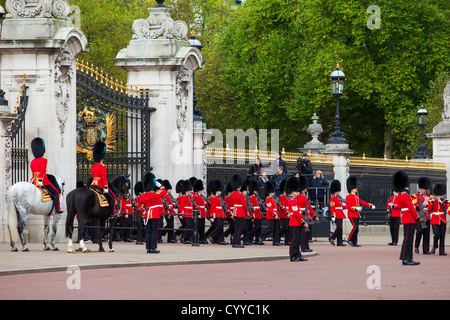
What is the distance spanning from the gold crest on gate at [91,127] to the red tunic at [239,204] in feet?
9.32

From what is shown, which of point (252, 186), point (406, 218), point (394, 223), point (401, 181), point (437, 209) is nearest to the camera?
point (406, 218)

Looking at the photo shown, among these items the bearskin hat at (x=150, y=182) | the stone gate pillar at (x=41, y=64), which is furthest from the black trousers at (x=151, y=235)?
the stone gate pillar at (x=41, y=64)

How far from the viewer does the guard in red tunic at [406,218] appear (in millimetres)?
15695

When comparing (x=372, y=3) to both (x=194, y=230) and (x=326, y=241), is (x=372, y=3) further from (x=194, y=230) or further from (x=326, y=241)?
(x=194, y=230)

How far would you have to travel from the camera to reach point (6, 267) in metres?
13.3

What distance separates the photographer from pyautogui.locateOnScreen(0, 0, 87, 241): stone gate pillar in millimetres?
18672

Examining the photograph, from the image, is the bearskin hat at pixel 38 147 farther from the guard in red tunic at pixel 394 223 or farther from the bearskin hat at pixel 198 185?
the guard in red tunic at pixel 394 223

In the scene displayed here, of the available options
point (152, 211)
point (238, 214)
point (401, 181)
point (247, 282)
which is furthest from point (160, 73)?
point (247, 282)

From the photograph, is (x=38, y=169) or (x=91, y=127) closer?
(x=38, y=169)

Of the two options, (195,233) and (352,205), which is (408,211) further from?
(352,205)

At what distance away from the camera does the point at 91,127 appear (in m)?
20.3

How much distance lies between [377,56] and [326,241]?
19889 mm

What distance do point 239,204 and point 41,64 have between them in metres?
4.70
